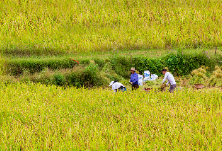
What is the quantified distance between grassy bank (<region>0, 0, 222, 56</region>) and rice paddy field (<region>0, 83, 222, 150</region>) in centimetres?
1068

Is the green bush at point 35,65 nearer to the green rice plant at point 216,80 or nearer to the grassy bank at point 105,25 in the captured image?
the grassy bank at point 105,25

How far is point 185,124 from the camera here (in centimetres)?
577

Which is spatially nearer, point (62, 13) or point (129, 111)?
point (129, 111)

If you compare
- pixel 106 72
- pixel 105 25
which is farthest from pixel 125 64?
pixel 105 25

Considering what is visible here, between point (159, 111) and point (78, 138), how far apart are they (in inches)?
93.0

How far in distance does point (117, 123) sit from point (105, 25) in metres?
16.3

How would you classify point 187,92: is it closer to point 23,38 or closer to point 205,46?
point 205,46

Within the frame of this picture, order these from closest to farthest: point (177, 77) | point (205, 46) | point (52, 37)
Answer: point (177, 77)
point (205, 46)
point (52, 37)

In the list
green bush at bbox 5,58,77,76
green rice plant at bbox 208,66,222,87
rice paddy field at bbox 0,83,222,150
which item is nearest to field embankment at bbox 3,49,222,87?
green bush at bbox 5,58,77,76

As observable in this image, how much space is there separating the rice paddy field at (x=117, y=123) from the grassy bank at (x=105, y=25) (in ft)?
35.1

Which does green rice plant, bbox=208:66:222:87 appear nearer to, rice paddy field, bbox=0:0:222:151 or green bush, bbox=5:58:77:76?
rice paddy field, bbox=0:0:222:151

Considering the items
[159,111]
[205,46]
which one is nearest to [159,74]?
[205,46]

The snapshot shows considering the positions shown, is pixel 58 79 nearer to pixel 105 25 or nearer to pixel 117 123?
pixel 117 123

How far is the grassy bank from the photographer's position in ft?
62.0
